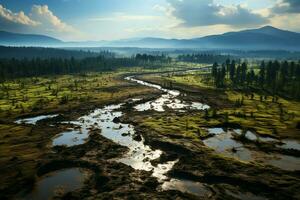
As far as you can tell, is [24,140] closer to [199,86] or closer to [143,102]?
[143,102]

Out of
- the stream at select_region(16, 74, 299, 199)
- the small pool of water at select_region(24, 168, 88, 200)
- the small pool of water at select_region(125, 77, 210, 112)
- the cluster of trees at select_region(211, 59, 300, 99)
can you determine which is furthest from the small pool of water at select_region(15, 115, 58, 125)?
the cluster of trees at select_region(211, 59, 300, 99)

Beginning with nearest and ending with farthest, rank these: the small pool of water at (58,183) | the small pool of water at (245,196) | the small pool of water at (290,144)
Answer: the small pool of water at (245,196), the small pool of water at (58,183), the small pool of water at (290,144)

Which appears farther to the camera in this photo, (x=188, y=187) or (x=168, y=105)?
(x=168, y=105)

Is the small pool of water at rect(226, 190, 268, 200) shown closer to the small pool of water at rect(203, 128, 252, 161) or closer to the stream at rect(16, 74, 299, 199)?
the stream at rect(16, 74, 299, 199)

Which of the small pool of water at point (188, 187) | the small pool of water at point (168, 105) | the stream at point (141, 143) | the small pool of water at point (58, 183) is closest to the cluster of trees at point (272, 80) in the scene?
the small pool of water at point (168, 105)

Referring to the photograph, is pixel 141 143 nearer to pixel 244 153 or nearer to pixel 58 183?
pixel 244 153

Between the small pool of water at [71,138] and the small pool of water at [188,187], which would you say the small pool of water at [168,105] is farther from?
the small pool of water at [188,187]

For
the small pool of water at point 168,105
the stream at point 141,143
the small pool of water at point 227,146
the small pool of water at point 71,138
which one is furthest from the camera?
the small pool of water at point 168,105

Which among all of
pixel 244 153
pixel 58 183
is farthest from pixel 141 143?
pixel 58 183
